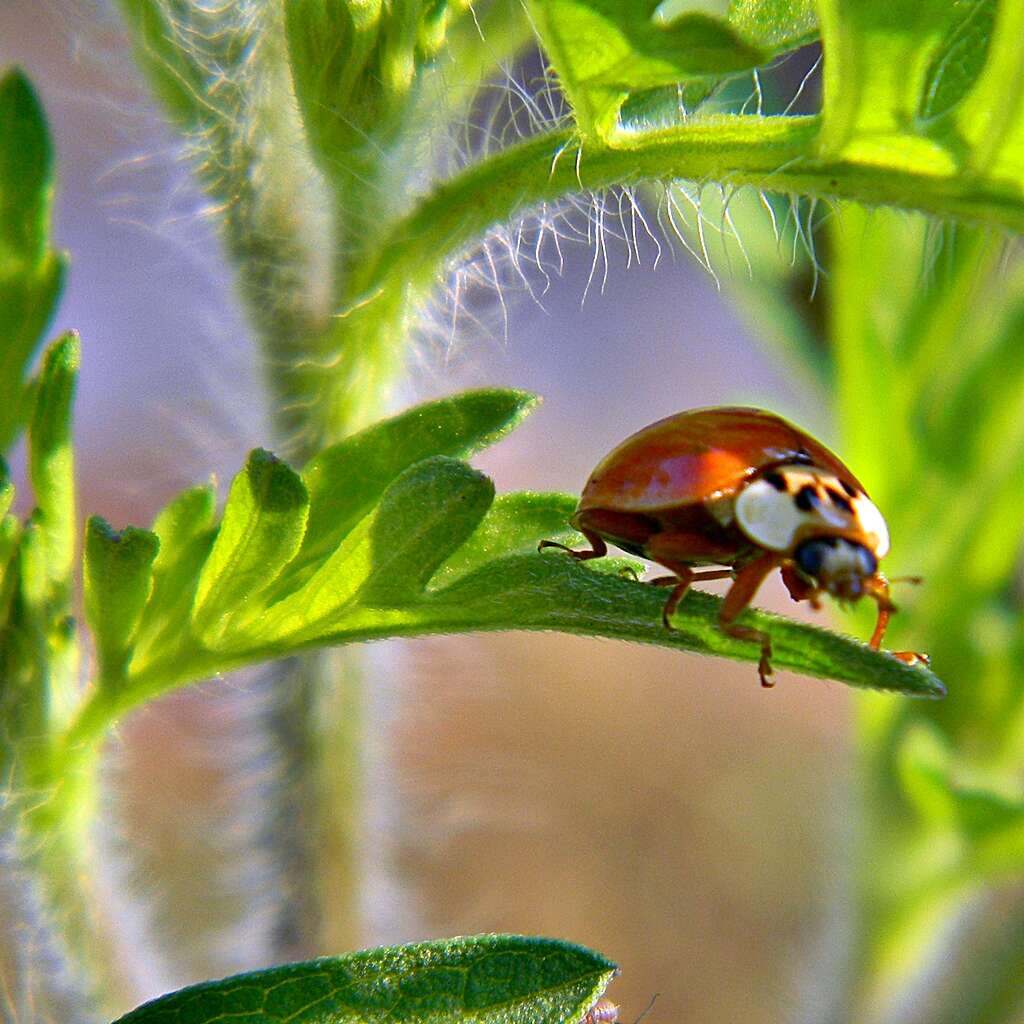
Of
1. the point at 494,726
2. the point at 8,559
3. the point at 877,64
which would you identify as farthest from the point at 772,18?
the point at 494,726

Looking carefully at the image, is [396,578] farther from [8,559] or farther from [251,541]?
[8,559]

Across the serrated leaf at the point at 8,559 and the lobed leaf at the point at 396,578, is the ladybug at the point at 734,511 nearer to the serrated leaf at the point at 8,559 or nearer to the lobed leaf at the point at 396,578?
the lobed leaf at the point at 396,578

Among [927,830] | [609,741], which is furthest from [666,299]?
[927,830]

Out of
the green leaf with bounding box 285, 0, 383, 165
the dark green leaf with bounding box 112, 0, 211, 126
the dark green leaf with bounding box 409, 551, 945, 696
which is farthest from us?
the dark green leaf with bounding box 112, 0, 211, 126

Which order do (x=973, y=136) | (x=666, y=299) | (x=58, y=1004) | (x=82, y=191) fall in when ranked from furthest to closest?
(x=666, y=299), (x=82, y=191), (x=58, y=1004), (x=973, y=136)

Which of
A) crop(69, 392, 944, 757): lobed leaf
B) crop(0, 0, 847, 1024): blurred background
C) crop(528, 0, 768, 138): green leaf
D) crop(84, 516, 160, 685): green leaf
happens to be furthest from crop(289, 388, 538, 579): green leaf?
crop(0, 0, 847, 1024): blurred background

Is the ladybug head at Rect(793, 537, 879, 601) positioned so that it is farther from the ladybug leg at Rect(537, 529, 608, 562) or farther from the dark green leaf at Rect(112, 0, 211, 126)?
the dark green leaf at Rect(112, 0, 211, 126)

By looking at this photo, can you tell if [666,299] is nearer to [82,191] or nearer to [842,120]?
[82,191]

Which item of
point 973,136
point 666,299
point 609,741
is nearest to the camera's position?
point 973,136
